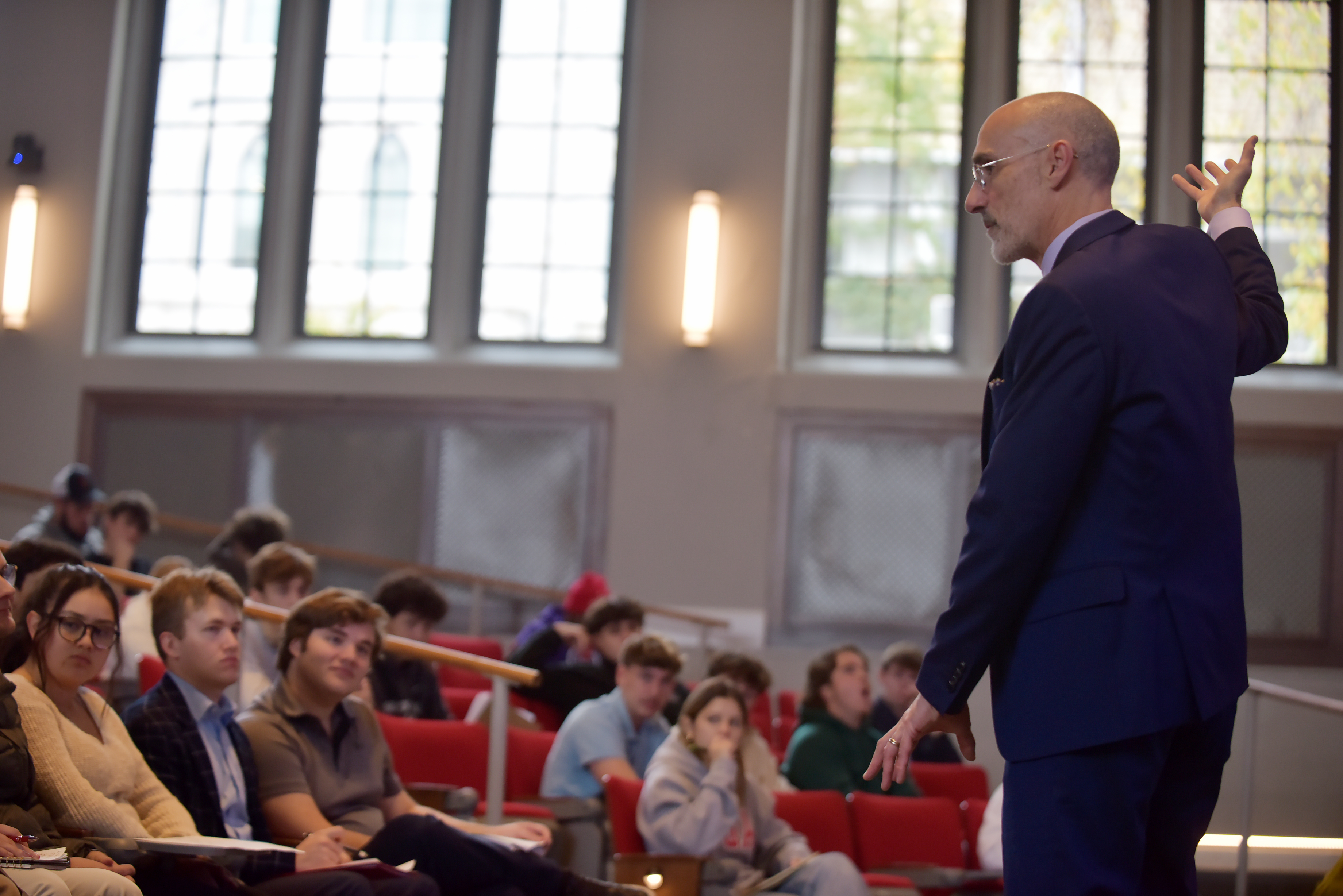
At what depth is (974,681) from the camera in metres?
1.50

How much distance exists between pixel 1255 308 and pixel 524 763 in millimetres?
2886

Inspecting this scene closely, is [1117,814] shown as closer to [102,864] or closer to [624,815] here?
[102,864]

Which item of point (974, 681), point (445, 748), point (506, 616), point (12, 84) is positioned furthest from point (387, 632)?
point (12, 84)

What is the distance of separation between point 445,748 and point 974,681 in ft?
8.65

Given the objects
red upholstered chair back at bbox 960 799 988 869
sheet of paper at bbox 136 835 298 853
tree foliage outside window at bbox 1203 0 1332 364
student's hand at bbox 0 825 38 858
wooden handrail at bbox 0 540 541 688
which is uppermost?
tree foliage outside window at bbox 1203 0 1332 364

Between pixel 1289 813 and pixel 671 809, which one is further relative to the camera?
pixel 1289 813

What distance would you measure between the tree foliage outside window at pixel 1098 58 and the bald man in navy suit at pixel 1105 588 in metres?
6.35

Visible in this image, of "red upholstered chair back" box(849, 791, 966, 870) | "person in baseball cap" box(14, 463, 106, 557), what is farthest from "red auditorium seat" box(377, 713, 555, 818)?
"person in baseball cap" box(14, 463, 106, 557)

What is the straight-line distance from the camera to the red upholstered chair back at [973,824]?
425 centimetres

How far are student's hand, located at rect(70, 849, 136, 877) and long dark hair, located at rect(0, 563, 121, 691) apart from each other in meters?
0.40

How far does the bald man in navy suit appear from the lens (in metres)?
1.41

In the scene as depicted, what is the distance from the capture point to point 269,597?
14.3 feet

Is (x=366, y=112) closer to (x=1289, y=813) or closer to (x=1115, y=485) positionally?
(x=1289, y=813)

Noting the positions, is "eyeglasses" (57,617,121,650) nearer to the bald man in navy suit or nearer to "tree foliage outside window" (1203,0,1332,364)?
the bald man in navy suit
